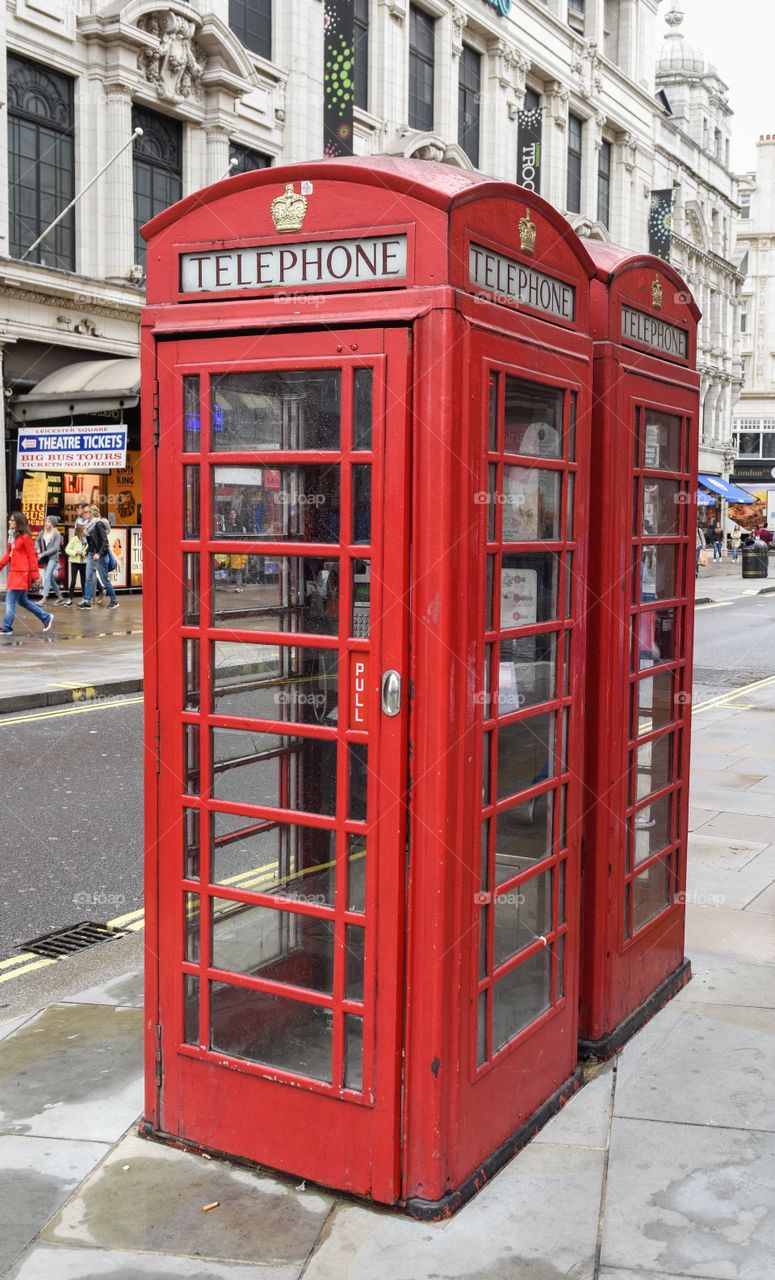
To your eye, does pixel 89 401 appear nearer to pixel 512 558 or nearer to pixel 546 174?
pixel 512 558

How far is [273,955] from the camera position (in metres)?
3.79

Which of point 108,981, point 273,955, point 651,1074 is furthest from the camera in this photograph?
point 108,981

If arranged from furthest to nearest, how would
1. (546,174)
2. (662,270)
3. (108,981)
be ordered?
(546,174) < (108,981) < (662,270)

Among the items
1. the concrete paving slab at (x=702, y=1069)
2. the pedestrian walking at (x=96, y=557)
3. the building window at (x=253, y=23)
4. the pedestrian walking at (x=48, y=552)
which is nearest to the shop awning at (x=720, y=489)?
the building window at (x=253, y=23)

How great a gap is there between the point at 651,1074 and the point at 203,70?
27363 millimetres

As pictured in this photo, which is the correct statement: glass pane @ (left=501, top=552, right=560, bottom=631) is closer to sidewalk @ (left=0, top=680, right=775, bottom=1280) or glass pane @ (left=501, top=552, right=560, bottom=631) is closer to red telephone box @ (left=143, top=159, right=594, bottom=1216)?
red telephone box @ (left=143, top=159, right=594, bottom=1216)

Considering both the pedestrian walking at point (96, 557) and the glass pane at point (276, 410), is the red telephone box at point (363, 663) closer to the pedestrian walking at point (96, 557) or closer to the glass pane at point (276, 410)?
the glass pane at point (276, 410)

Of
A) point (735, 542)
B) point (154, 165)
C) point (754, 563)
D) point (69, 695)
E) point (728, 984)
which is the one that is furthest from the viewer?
point (735, 542)

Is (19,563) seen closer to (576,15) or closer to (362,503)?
(362,503)

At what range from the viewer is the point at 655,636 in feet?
15.0

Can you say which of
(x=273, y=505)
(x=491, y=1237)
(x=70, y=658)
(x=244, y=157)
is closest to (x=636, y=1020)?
(x=491, y=1237)

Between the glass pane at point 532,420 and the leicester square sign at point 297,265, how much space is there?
47 cm

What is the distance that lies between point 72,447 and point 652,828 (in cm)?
1832

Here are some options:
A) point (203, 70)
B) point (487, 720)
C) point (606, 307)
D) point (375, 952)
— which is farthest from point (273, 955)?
point (203, 70)
